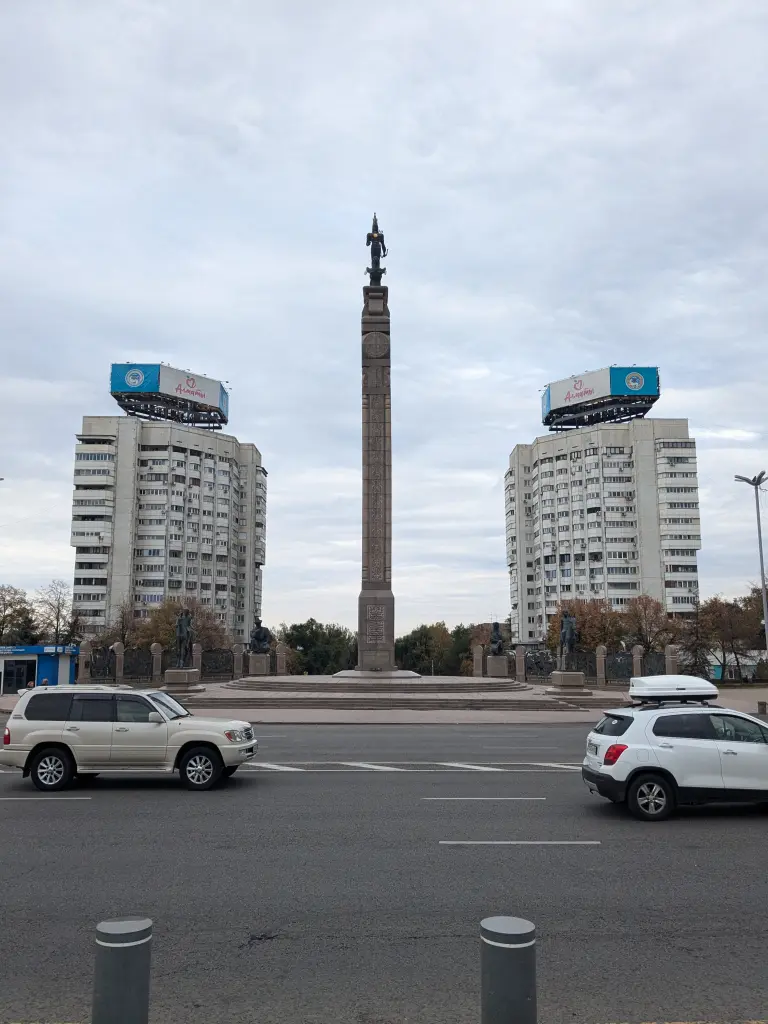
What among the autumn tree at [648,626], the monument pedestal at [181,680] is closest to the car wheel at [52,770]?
the monument pedestal at [181,680]

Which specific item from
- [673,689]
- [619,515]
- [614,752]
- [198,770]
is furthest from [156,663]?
[619,515]

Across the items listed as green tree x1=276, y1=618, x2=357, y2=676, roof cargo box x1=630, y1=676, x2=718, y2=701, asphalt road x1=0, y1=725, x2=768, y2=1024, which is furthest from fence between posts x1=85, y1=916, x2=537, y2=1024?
green tree x1=276, y1=618, x2=357, y2=676

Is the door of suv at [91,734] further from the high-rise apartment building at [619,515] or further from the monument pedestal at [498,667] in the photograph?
the high-rise apartment building at [619,515]

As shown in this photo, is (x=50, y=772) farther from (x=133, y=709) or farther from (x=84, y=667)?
(x=84, y=667)

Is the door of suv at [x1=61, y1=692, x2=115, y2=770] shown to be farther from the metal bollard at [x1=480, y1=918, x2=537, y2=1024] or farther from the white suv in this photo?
the metal bollard at [x1=480, y1=918, x2=537, y2=1024]

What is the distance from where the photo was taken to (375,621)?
42.7m

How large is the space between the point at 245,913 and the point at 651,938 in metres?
3.24

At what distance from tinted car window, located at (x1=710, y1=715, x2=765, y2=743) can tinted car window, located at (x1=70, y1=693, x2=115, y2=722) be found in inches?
359

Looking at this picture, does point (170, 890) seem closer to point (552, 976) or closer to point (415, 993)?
point (415, 993)

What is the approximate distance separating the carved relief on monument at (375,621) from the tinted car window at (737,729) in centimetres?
3184

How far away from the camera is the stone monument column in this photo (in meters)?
42.6

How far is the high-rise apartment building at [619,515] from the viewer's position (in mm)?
101875

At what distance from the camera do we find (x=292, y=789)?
1310 cm

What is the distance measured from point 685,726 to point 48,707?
9.76m
